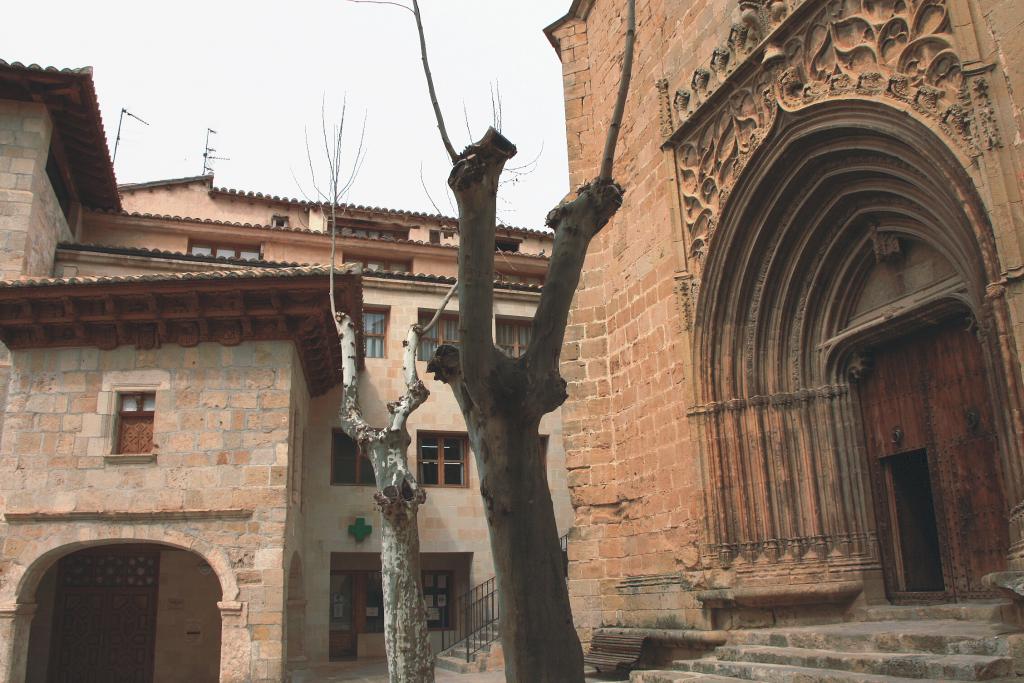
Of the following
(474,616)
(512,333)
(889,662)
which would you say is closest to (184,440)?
(474,616)

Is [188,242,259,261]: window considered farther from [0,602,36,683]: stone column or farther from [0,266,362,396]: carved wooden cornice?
[0,602,36,683]: stone column

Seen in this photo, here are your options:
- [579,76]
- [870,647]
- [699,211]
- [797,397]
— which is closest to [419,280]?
[579,76]

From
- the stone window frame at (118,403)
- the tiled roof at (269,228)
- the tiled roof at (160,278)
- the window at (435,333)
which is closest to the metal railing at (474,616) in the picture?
the window at (435,333)

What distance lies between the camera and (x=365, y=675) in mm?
15016

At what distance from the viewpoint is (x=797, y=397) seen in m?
9.03

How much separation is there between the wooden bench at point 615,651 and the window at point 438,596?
9656 mm

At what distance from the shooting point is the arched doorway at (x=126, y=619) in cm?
1493

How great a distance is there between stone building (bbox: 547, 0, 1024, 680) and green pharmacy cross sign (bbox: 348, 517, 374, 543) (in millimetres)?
8033

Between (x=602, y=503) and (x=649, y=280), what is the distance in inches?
113

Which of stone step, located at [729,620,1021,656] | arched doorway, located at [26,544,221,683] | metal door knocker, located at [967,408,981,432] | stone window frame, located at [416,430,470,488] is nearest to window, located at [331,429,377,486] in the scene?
stone window frame, located at [416,430,470,488]

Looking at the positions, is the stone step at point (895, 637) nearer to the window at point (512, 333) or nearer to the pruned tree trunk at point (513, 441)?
the pruned tree trunk at point (513, 441)

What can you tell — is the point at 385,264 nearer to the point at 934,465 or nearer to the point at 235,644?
the point at 235,644

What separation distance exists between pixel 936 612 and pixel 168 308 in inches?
447

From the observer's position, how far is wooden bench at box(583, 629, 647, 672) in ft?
30.8
